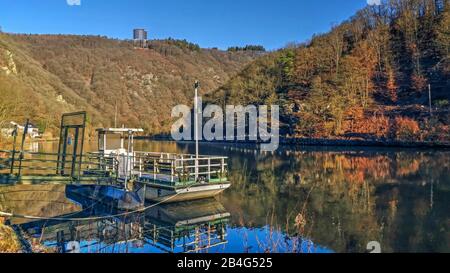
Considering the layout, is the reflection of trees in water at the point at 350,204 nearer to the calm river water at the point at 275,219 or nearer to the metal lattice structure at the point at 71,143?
the calm river water at the point at 275,219

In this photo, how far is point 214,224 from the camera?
15.2m

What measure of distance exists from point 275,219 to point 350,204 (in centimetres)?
461

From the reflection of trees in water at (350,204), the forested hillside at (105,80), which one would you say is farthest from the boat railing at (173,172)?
the forested hillside at (105,80)

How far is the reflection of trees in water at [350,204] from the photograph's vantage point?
41.5 feet

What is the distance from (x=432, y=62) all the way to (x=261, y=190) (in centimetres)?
6921

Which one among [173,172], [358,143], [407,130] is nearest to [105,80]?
[358,143]

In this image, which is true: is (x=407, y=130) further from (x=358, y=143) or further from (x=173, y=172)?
(x=173, y=172)

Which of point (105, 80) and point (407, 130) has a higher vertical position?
point (105, 80)

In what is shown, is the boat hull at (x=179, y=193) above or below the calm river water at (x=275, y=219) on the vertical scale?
above

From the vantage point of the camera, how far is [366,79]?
255ft

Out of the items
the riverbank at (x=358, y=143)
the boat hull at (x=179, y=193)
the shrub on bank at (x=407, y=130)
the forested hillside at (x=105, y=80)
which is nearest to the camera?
the boat hull at (x=179, y=193)

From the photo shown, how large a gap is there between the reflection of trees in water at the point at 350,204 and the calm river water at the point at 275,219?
0.04 meters

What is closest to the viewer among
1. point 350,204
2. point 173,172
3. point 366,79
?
point 350,204

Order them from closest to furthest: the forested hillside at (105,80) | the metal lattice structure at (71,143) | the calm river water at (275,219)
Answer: the calm river water at (275,219)
the metal lattice structure at (71,143)
the forested hillside at (105,80)
